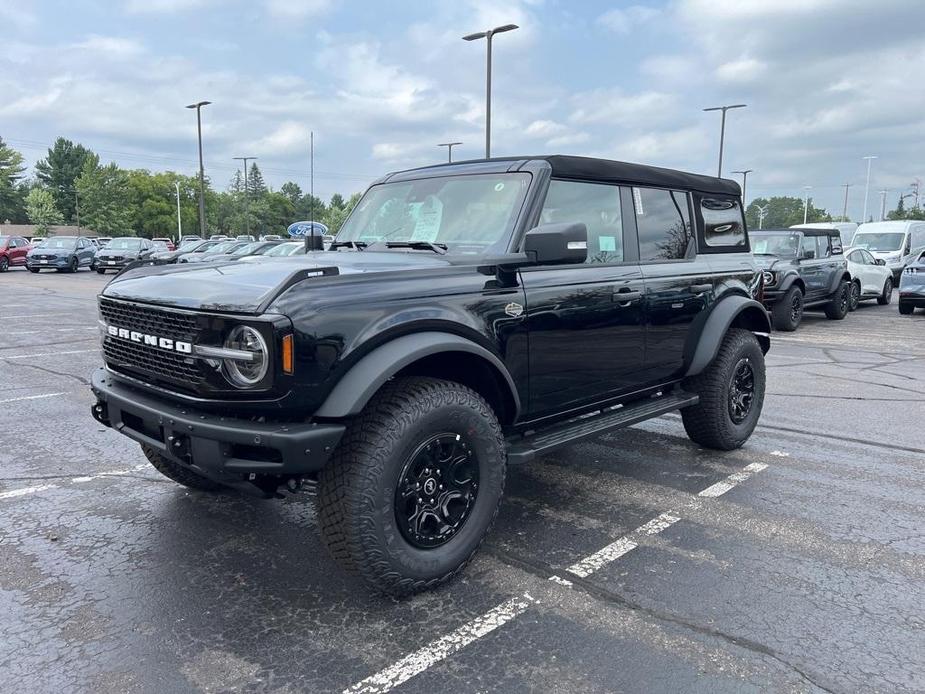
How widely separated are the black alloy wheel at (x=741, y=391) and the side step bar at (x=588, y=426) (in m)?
0.47

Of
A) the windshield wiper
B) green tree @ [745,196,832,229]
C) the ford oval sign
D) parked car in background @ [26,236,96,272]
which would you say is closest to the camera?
the windshield wiper

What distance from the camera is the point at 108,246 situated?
2972 centimetres

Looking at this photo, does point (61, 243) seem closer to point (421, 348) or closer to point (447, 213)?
point (447, 213)

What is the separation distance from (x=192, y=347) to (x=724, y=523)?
9.66ft

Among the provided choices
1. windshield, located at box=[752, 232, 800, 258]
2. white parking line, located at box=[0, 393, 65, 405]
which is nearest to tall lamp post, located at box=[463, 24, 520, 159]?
windshield, located at box=[752, 232, 800, 258]

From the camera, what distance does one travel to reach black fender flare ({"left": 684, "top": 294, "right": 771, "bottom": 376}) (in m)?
4.77

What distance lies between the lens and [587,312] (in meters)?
3.87

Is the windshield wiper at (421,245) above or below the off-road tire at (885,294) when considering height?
above

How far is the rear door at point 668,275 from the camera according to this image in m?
4.41

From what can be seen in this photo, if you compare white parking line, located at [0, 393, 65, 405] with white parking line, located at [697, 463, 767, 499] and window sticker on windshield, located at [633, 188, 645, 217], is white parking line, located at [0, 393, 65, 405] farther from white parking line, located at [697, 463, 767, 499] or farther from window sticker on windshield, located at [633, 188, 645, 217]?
white parking line, located at [697, 463, 767, 499]

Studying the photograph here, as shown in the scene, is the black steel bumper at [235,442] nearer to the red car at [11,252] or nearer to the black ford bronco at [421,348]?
the black ford bronco at [421,348]

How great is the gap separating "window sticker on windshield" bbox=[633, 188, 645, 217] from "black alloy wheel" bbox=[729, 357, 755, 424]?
1.42 meters

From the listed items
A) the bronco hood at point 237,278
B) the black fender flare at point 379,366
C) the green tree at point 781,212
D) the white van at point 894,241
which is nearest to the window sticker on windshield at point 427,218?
the bronco hood at point 237,278

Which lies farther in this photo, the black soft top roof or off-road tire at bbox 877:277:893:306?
off-road tire at bbox 877:277:893:306
